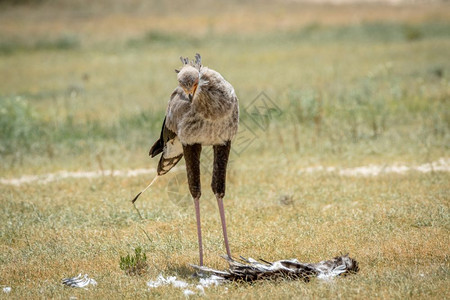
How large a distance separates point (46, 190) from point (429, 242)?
596 cm

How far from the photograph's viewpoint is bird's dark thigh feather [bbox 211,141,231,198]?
20.8 feet

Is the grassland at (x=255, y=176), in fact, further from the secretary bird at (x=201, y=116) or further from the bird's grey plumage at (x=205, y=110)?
the bird's grey plumage at (x=205, y=110)

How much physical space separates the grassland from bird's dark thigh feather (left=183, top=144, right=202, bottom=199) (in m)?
0.74

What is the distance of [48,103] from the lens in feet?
60.7

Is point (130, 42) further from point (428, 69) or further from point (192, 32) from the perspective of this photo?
point (428, 69)

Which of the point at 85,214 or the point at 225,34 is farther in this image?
the point at 225,34

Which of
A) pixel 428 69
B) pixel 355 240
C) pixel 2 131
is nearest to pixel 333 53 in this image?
pixel 428 69

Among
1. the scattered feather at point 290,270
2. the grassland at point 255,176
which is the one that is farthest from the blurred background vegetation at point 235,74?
the scattered feather at point 290,270

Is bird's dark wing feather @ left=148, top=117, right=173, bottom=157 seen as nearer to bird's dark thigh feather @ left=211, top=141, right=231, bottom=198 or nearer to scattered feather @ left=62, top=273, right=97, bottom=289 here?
bird's dark thigh feather @ left=211, top=141, right=231, bottom=198

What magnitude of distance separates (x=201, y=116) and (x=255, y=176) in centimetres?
436

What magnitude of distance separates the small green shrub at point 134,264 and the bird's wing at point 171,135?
1291 mm

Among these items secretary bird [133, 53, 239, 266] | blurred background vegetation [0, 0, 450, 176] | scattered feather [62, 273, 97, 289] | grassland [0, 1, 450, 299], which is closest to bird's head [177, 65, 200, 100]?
secretary bird [133, 53, 239, 266]

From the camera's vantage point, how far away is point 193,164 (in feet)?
21.0

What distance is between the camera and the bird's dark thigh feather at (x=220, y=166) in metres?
6.34
